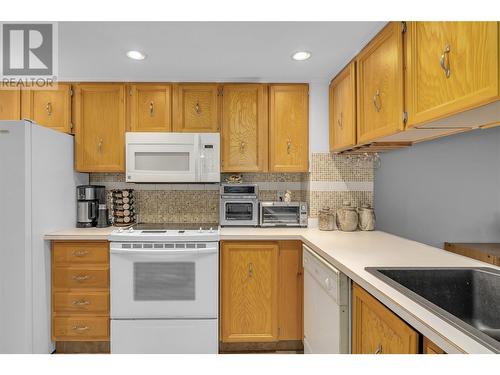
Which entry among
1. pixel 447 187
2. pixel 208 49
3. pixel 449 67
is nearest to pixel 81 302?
pixel 208 49

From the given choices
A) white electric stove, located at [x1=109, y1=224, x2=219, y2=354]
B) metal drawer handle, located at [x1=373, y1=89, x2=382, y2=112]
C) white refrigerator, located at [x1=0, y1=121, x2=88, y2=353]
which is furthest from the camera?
white electric stove, located at [x1=109, y1=224, x2=219, y2=354]

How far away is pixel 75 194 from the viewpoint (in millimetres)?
2783

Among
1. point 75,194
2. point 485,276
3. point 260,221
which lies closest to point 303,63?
point 260,221

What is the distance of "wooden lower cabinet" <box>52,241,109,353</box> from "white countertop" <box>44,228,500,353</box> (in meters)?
0.10

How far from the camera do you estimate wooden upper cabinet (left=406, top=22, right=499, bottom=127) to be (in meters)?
1.00

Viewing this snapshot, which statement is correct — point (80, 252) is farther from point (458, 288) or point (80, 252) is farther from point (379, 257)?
point (458, 288)

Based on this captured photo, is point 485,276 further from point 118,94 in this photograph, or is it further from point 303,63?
point 118,94

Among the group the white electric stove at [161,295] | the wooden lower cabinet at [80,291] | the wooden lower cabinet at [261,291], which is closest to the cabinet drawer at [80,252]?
the wooden lower cabinet at [80,291]

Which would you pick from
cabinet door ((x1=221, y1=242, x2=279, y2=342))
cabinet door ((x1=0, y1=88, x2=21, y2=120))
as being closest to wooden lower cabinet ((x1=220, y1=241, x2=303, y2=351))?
cabinet door ((x1=221, y1=242, x2=279, y2=342))

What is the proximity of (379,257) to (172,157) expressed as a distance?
5.82 feet

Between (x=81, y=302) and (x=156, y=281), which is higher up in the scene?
(x=156, y=281)

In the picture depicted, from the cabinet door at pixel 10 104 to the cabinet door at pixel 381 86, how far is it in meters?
2.73

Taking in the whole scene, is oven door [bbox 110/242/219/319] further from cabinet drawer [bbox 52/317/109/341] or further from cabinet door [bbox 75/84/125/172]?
cabinet door [bbox 75/84/125/172]

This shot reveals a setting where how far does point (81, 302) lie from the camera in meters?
2.37
